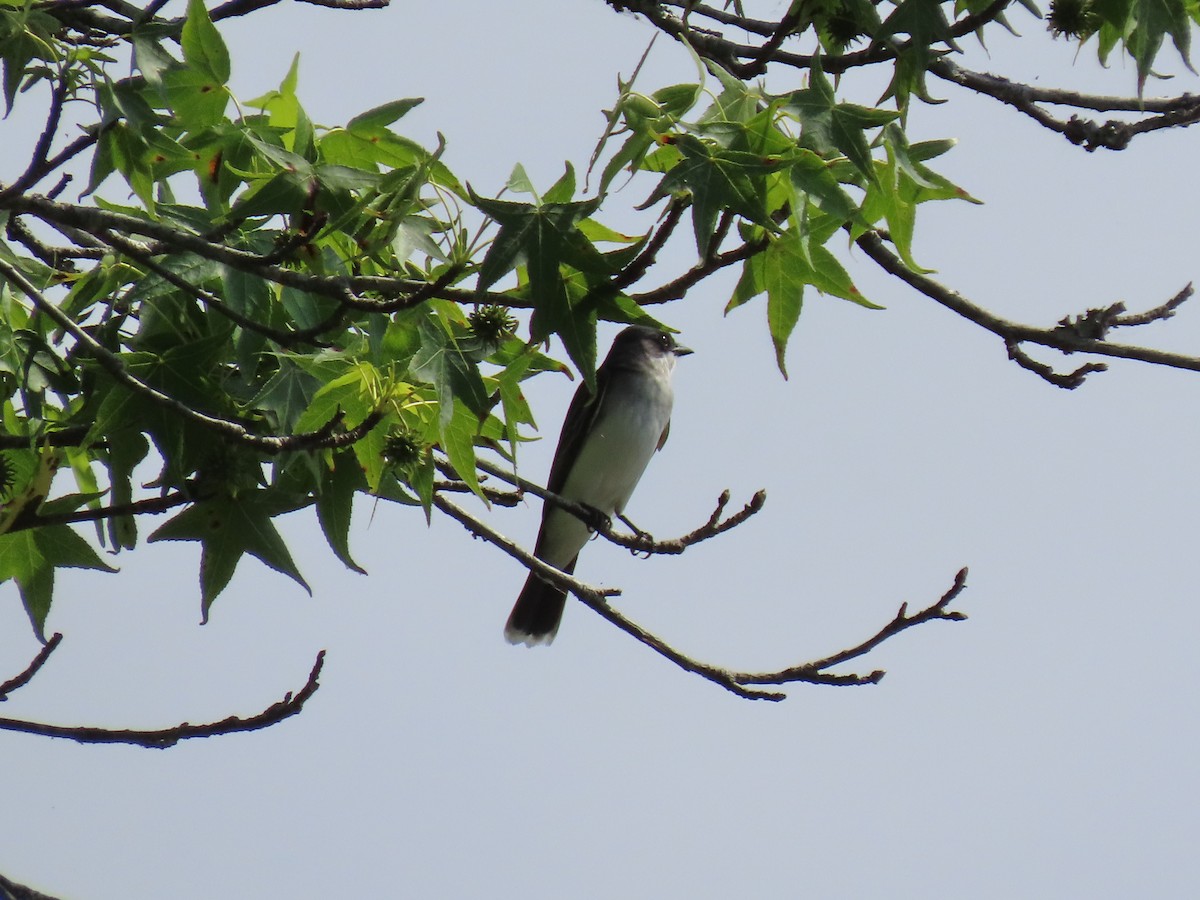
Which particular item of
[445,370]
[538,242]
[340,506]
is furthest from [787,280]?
[340,506]

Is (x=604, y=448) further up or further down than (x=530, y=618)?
further up

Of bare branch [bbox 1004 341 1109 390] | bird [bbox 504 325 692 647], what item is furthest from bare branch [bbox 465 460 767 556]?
bird [bbox 504 325 692 647]

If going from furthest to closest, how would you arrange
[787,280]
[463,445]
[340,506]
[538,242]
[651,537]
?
[651,537]
[340,506]
[463,445]
[787,280]
[538,242]

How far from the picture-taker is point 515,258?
2982 millimetres

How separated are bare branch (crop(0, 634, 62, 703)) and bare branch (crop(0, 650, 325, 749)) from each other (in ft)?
0.34

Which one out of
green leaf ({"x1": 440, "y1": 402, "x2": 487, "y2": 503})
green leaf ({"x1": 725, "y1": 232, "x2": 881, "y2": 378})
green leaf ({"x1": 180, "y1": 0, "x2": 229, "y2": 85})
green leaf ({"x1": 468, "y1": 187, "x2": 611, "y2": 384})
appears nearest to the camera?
green leaf ({"x1": 468, "y1": 187, "x2": 611, "y2": 384})

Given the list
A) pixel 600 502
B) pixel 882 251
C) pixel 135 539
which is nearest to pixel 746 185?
pixel 882 251

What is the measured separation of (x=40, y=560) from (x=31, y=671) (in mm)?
430

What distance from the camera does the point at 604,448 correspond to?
9.01 metres

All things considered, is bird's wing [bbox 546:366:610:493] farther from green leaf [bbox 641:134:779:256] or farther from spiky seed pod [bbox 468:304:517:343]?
green leaf [bbox 641:134:779:256]

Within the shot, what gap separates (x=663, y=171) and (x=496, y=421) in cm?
130

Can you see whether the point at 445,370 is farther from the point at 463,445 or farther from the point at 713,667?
the point at 713,667

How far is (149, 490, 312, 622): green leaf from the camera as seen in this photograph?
13.0 feet

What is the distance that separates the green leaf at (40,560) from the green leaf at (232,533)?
292 mm
